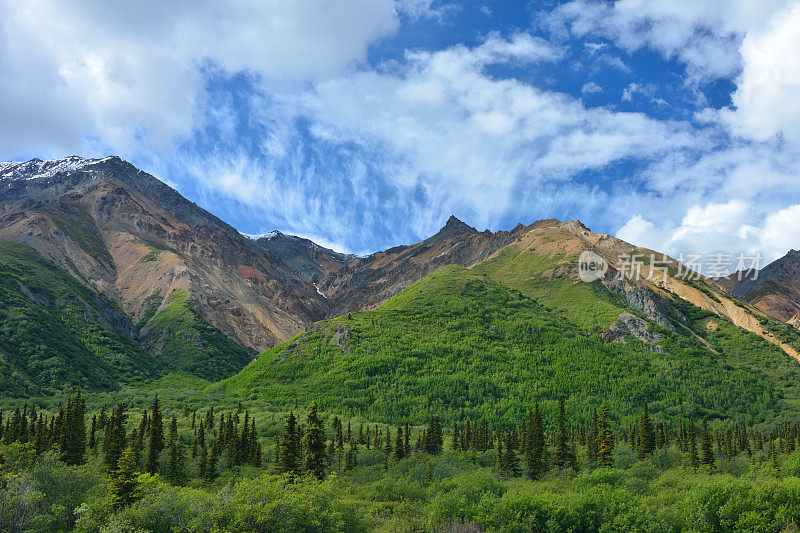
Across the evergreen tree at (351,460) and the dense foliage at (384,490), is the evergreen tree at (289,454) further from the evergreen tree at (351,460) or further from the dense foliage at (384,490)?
the evergreen tree at (351,460)

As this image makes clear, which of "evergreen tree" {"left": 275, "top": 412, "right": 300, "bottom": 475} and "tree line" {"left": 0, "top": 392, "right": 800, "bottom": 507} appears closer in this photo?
"tree line" {"left": 0, "top": 392, "right": 800, "bottom": 507}

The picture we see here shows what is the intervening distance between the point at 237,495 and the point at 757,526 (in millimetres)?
53686

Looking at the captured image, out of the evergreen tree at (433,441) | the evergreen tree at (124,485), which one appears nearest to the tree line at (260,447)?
the evergreen tree at (124,485)

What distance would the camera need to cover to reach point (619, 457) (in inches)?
3878

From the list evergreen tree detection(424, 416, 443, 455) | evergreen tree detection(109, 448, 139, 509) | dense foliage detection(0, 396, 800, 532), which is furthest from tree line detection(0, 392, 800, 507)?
dense foliage detection(0, 396, 800, 532)

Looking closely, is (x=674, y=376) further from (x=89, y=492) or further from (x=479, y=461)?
(x=89, y=492)

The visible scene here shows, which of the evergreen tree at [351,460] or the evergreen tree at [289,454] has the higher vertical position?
the evergreen tree at [289,454]

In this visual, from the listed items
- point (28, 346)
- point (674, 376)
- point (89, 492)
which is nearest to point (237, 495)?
point (89, 492)

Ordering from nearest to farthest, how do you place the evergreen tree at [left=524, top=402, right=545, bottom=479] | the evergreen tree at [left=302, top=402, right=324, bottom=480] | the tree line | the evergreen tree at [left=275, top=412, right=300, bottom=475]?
the evergreen tree at [left=302, top=402, right=324, bottom=480] < the tree line < the evergreen tree at [left=275, top=412, right=300, bottom=475] < the evergreen tree at [left=524, top=402, right=545, bottom=479]

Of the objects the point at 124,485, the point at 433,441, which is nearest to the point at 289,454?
the point at 124,485

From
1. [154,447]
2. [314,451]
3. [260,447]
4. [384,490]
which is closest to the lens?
[314,451]

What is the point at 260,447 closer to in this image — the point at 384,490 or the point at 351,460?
the point at 351,460

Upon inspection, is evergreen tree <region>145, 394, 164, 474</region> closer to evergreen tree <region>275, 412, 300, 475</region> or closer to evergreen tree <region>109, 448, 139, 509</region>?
evergreen tree <region>275, 412, 300, 475</region>

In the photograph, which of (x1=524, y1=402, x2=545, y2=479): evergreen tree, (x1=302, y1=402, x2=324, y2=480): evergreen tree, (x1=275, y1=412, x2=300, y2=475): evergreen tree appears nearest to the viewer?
(x1=302, y1=402, x2=324, y2=480): evergreen tree
